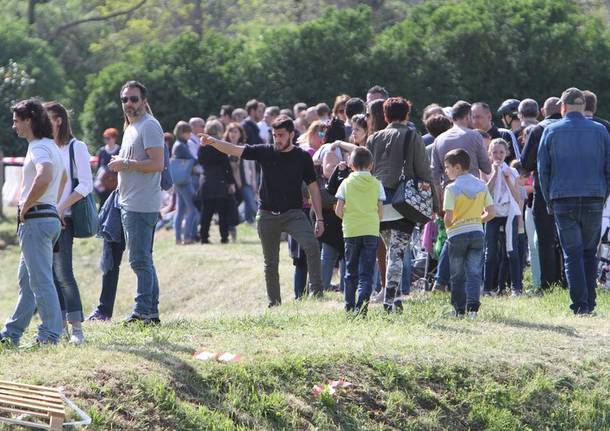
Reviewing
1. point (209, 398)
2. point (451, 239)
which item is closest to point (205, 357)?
point (209, 398)

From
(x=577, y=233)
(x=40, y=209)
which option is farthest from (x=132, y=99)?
(x=577, y=233)

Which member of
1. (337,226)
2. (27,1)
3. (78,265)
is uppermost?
(27,1)

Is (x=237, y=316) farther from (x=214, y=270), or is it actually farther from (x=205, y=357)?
(x=214, y=270)

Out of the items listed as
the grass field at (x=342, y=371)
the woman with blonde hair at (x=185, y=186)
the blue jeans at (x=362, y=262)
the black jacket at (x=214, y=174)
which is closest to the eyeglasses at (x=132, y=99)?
the grass field at (x=342, y=371)

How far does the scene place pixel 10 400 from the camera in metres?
7.75

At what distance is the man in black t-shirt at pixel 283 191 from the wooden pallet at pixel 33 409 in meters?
4.55

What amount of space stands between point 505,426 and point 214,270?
9290 millimetres

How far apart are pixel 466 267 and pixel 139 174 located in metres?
2.85

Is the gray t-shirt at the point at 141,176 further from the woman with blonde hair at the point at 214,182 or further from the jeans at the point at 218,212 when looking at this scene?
the jeans at the point at 218,212

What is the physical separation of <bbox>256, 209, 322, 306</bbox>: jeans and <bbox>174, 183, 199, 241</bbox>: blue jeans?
271 inches

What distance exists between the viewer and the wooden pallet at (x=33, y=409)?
25.1 feet

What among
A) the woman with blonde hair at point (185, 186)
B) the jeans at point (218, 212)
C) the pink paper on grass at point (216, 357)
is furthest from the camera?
the woman with blonde hair at point (185, 186)

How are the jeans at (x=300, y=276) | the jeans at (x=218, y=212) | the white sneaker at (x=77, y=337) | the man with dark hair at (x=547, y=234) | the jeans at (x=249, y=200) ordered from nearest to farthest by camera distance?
the white sneaker at (x=77, y=337)
the man with dark hair at (x=547, y=234)
the jeans at (x=300, y=276)
the jeans at (x=218, y=212)
the jeans at (x=249, y=200)

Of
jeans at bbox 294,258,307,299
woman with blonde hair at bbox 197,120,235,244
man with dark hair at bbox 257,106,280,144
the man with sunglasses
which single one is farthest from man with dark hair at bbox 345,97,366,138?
man with dark hair at bbox 257,106,280,144
